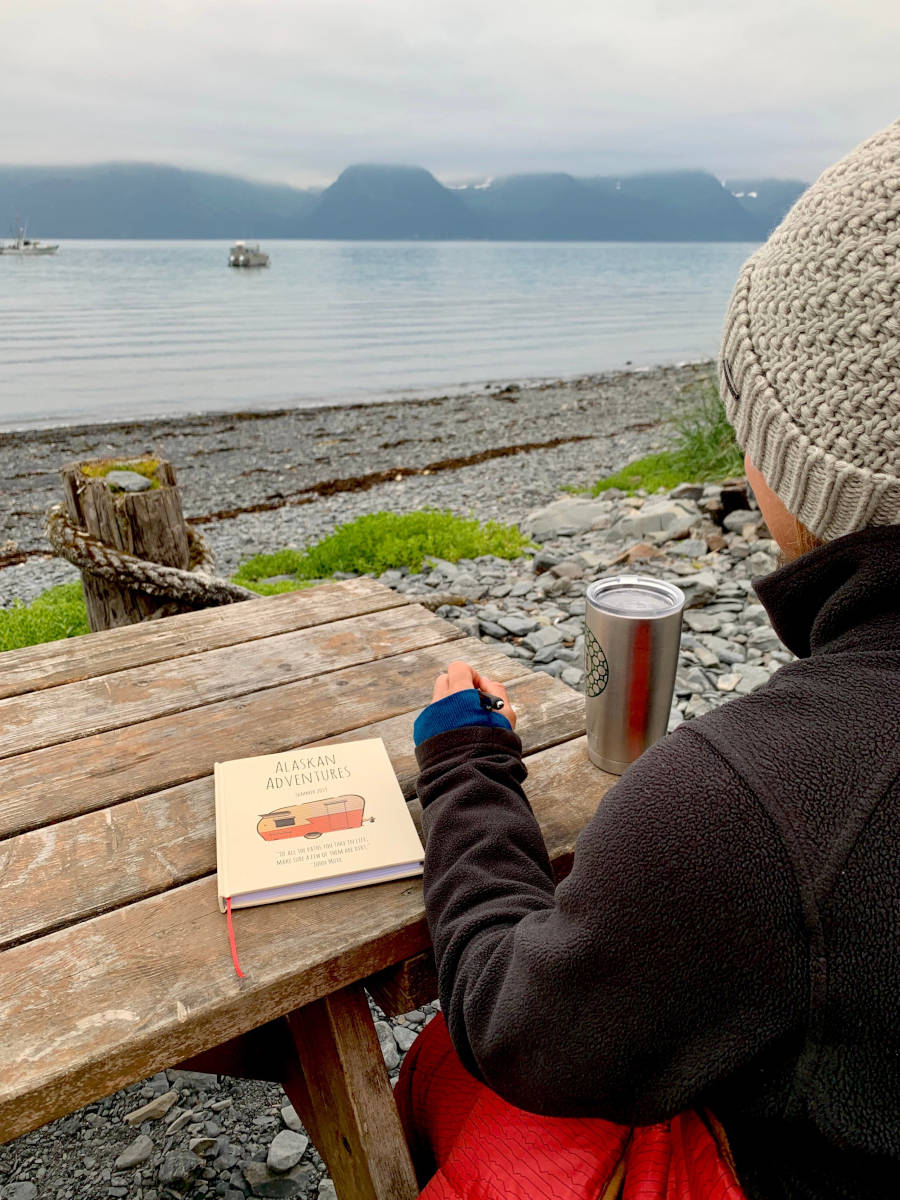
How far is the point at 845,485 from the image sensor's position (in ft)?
3.28

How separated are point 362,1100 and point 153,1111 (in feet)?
3.64

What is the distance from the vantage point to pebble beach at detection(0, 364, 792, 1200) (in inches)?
79.1

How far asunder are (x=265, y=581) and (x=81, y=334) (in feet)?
84.5

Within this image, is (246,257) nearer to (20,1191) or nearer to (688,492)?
(688,492)

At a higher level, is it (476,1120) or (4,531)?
(476,1120)

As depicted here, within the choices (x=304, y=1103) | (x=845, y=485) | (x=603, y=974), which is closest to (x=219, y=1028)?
(x=603, y=974)

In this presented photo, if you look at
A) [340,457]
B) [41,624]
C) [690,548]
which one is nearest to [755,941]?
[690,548]

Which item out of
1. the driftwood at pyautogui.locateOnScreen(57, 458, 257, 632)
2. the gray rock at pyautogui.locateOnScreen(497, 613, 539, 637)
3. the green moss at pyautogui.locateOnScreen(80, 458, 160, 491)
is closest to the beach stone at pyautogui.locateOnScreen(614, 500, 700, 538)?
the gray rock at pyautogui.locateOnScreen(497, 613, 539, 637)

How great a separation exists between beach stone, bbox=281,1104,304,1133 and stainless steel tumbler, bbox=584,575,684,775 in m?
1.26

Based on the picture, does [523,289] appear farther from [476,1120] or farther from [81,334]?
[476,1120]

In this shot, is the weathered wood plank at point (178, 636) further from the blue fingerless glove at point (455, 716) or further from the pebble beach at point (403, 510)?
the blue fingerless glove at point (455, 716)

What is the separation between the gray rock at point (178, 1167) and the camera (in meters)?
1.94

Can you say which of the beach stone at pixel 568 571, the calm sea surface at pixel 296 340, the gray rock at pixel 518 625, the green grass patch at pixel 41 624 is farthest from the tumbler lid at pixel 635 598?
the calm sea surface at pixel 296 340

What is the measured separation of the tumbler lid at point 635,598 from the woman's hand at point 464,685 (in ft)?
0.81
